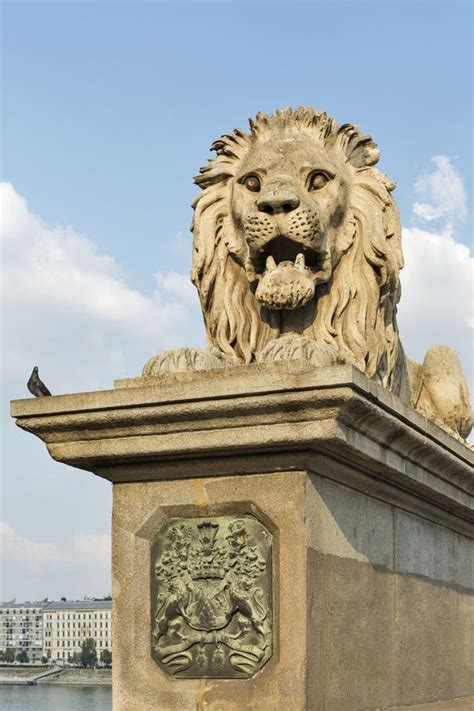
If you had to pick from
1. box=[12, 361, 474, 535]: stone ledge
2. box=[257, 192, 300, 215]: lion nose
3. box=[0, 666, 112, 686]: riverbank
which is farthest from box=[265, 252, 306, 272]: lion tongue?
box=[0, 666, 112, 686]: riverbank

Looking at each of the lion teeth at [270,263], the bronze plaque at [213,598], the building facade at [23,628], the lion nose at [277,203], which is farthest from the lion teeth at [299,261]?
the building facade at [23,628]

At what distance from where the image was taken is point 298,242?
5969 mm

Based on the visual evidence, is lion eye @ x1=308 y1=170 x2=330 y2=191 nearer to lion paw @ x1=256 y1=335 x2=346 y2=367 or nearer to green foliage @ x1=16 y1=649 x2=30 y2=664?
lion paw @ x1=256 y1=335 x2=346 y2=367

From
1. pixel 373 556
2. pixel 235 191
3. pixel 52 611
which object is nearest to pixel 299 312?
pixel 235 191

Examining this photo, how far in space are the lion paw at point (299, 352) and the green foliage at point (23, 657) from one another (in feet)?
577

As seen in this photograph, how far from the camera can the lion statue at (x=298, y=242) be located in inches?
237

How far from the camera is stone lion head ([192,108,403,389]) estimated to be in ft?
19.8

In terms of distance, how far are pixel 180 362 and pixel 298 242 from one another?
92cm

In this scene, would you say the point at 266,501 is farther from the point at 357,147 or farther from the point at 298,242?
the point at 357,147

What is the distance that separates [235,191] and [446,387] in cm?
230

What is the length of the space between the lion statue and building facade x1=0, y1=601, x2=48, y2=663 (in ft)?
572

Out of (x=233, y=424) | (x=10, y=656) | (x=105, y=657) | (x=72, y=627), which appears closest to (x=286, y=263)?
(x=233, y=424)

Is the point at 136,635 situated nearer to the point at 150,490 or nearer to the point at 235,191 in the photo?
the point at 150,490

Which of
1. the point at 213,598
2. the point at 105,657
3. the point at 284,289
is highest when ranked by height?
the point at 284,289
